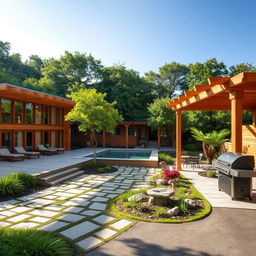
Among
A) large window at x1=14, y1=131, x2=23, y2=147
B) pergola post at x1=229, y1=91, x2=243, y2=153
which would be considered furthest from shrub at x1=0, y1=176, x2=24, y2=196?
large window at x1=14, y1=131, x2=23, y2=147

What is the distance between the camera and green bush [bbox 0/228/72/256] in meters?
2.86

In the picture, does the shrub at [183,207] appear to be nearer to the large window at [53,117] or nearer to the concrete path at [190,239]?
the concrete path at [190,239]

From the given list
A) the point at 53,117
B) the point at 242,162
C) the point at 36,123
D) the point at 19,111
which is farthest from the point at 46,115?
the point at 242,162

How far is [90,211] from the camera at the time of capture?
4.90 meters

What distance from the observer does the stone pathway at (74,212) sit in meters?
3.80

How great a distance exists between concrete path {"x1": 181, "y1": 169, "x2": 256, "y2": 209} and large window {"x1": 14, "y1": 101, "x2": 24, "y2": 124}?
1189cm

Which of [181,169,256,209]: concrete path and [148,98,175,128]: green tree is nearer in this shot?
[181,169,256,209]: concrete path

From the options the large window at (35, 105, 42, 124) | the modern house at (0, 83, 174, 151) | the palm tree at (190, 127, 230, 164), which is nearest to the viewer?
the palm tree at (190, 127, 230, 164)

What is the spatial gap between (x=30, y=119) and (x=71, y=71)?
58.4 ft

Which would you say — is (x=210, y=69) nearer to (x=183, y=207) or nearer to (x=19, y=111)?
(x=19, y=111)

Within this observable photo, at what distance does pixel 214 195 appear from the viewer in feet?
19.9

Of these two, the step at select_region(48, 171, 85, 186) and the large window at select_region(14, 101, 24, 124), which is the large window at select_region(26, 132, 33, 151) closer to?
the large window at select_region(14, 101, 24, 124)

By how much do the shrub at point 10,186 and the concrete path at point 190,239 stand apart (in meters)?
4.31

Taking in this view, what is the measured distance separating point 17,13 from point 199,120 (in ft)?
51.3
